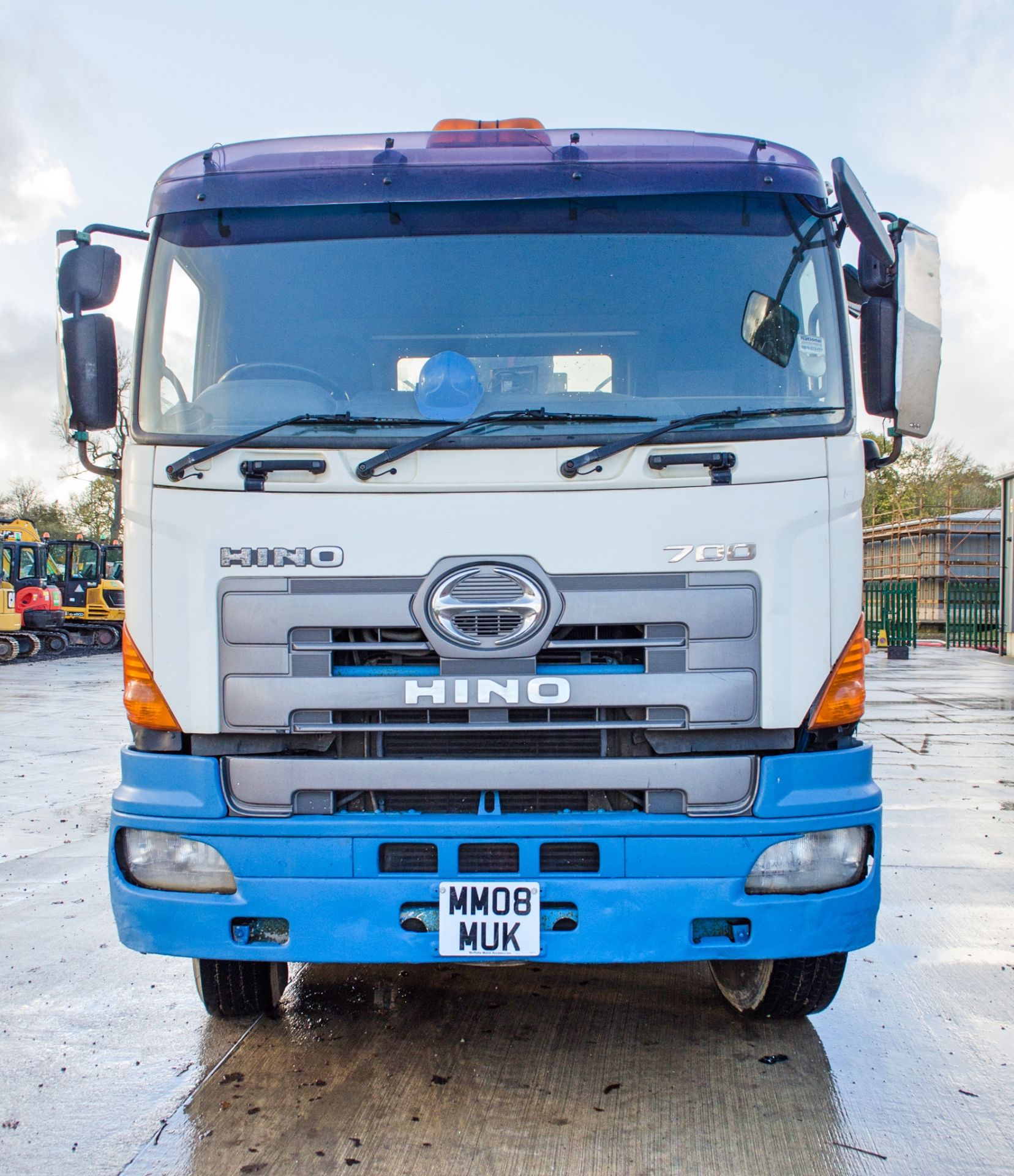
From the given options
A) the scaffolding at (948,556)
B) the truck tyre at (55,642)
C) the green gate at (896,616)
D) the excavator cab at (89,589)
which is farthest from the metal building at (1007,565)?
the truck tyre at (55,642)


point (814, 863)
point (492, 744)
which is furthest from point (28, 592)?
point (814, 863)

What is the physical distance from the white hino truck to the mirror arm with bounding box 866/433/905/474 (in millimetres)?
304

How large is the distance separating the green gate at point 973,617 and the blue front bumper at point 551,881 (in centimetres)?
2655

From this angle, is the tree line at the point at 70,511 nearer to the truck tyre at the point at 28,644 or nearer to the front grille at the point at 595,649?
the truck tyre at the point at 28,644

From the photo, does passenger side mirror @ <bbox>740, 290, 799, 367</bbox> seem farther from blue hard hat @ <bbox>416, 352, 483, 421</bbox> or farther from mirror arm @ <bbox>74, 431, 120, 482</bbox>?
mirror arm @ <bbox>74, 431, 120, 482</bbox>

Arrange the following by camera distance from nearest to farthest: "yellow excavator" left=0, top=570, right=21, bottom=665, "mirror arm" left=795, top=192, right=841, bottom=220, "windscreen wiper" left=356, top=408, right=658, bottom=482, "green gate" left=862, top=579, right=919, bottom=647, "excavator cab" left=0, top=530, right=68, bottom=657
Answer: "windscreen wiper" left=356, top=408, right=658, bottom=482
"mirror arm" left=795, top=192, right=841, bottom=220
"yellow excavator" left=0, top=570, right=21, bottom=665
"excavator cab" left=0, top=530, right=68, bottom=657
"green gate" left=862, top=579, right=919, bottom=647

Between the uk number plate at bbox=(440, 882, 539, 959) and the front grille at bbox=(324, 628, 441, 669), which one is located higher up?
the front grille at bbox=(324, 628, 441, 669)

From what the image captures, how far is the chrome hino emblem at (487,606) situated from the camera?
299 cm

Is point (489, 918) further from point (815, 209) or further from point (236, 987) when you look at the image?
point (815, 209)

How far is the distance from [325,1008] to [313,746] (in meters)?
1.25

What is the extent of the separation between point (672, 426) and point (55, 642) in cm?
2609

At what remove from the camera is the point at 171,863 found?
121 inches

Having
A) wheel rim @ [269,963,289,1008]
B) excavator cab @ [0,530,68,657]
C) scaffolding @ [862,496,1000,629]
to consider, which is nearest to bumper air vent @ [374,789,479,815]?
wheel rim @ [269,963,289,1008]

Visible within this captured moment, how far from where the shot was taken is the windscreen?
3311 mm
